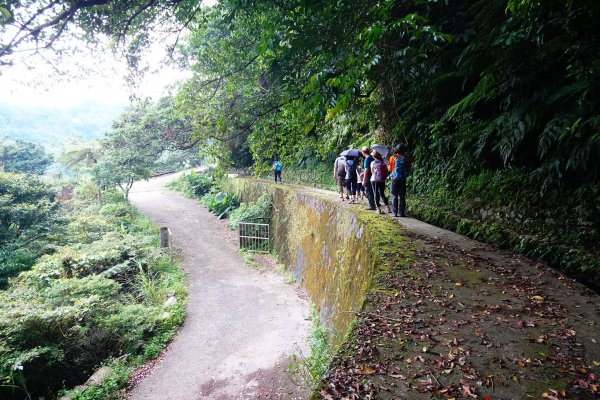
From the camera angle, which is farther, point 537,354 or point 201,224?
point 201,224

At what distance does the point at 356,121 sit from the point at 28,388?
10.6m

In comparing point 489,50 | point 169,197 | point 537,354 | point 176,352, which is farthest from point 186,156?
point 537,354

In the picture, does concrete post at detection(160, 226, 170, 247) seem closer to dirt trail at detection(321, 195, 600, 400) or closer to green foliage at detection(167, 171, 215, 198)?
dirt trail at detection(321, 195, 600, 400)

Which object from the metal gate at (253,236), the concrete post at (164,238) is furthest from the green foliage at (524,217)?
the concrete post at (164,238)

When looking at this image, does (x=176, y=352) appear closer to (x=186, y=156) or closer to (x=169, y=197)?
(x=169, y=197)

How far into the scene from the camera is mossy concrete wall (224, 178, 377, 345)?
18.2 feet

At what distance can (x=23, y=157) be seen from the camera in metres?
31.4

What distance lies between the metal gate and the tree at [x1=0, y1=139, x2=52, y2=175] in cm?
2665

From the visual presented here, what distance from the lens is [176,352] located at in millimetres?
7281

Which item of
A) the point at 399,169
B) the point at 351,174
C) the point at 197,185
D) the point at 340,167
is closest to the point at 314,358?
the point at 399,169

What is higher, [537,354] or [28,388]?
[537,354]

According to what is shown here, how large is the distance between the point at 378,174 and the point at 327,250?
2.51 metres

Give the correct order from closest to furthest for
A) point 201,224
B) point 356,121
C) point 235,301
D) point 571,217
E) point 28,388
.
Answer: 1. point 571,217
2. point 28,388
3. point 235,301
4. point 356,121
5. point 201,224

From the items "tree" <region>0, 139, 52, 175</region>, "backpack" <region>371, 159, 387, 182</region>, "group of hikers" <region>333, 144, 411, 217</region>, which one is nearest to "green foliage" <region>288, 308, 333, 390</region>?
"group of hikers" <region>333, 144, 411, 217</region>
